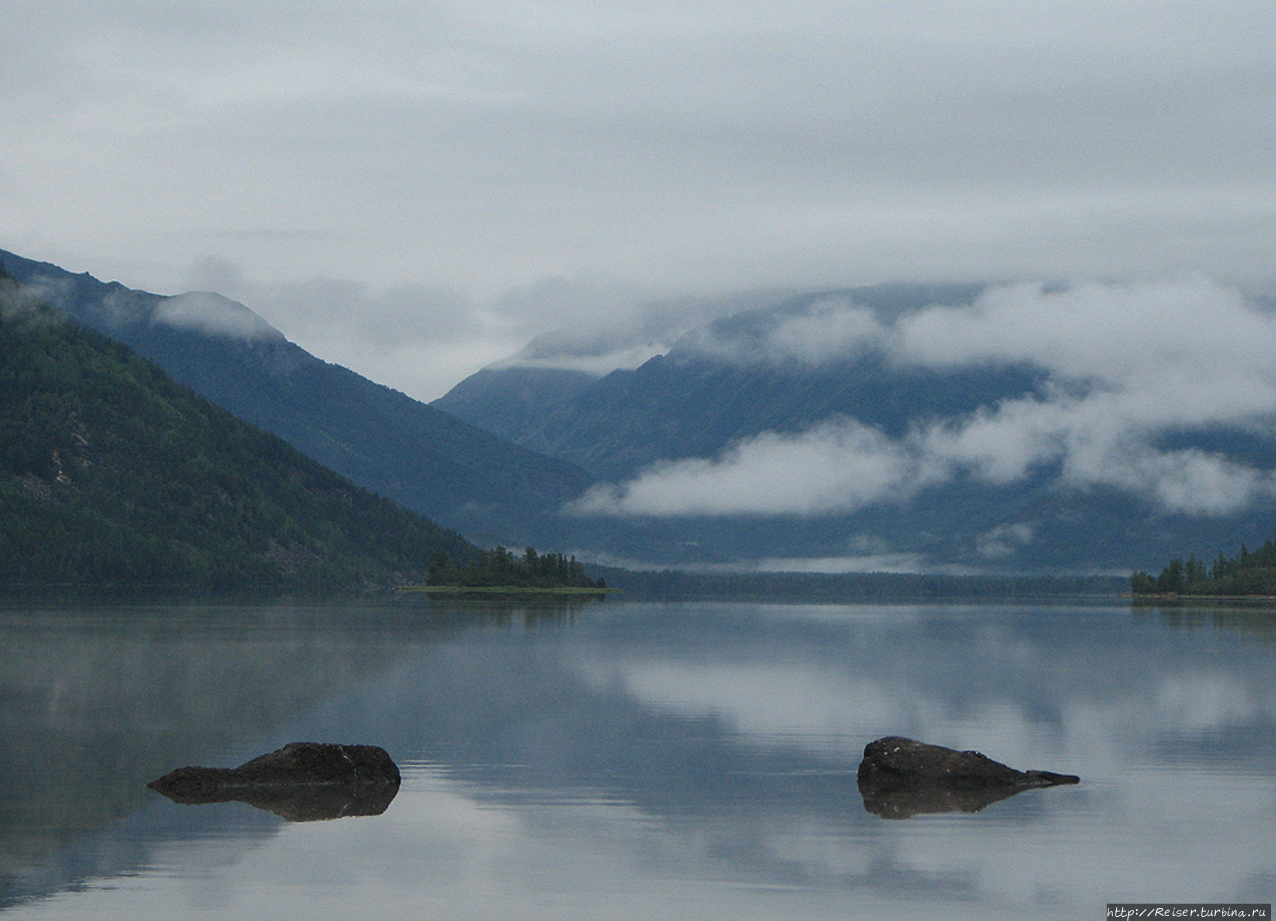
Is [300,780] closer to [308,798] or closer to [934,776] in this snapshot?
[308,798]

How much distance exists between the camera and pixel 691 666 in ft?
420

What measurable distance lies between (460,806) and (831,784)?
14.1m

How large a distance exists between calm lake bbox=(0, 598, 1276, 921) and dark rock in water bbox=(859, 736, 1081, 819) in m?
1.36

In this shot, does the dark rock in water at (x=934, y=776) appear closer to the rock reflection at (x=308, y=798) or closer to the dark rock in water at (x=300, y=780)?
the rock reflection at (x=308, y=798)

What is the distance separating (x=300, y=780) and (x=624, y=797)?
1096cm

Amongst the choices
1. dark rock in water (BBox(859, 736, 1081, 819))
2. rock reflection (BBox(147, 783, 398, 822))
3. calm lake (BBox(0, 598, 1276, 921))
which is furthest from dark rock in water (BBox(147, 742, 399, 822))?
dark rock in water (BBox(859, 736, 1081, 819))

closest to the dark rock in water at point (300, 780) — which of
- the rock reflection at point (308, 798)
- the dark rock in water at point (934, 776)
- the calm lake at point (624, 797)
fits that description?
the rock reflection at point (308, 798)

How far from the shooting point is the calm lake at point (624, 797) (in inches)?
1633

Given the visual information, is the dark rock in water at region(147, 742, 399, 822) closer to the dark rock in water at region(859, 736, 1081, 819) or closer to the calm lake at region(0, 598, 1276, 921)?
the calm lake at region(0, 598, 1276, 921)

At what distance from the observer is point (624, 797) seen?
57.4m

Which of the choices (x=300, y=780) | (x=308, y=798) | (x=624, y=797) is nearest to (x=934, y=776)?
(x=624, y=797)

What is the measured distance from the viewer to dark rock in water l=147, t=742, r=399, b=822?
54.9m

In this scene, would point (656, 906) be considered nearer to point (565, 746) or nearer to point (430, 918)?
point (430, 918)

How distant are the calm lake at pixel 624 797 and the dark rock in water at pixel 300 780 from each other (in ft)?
3.78
